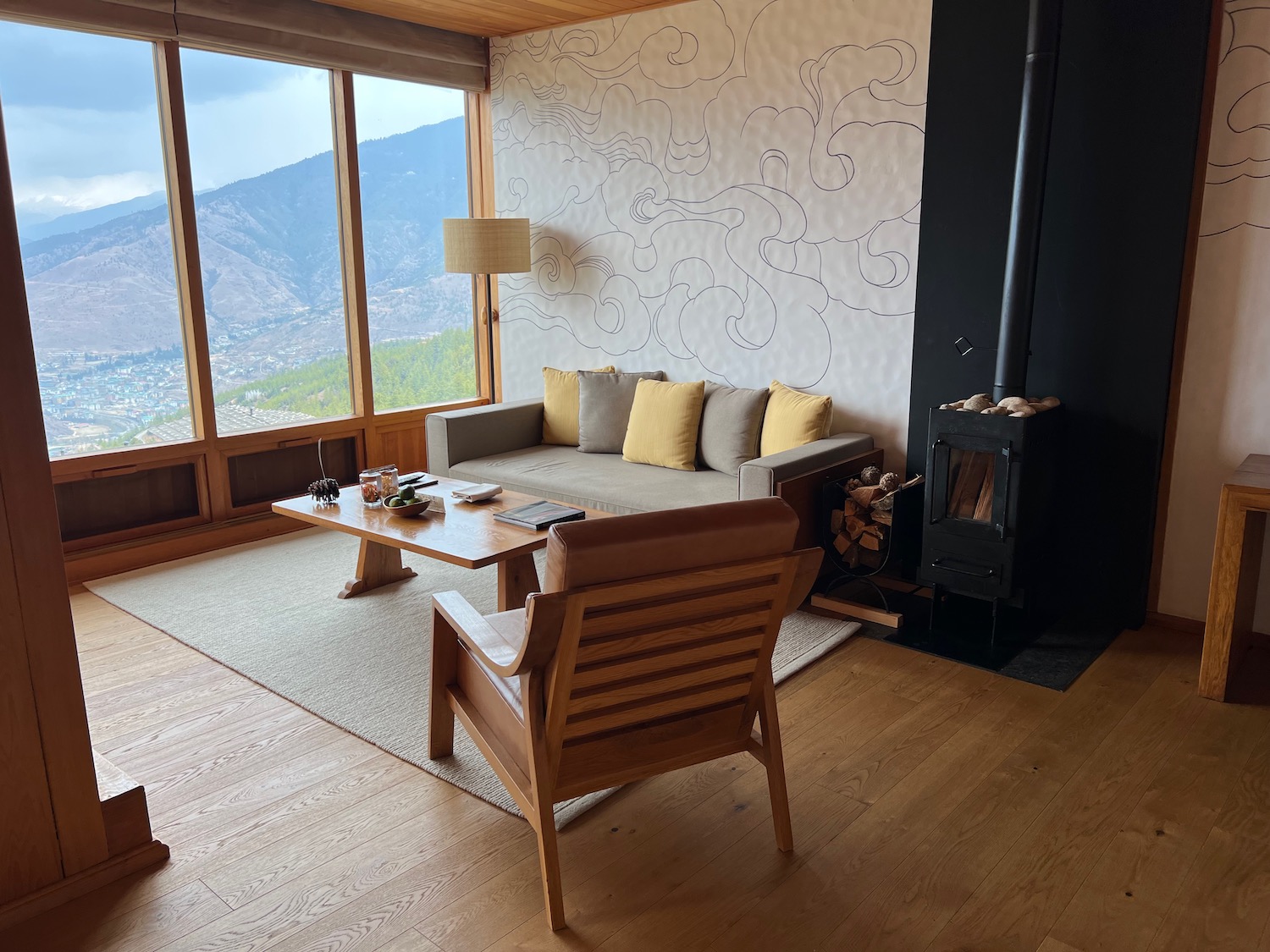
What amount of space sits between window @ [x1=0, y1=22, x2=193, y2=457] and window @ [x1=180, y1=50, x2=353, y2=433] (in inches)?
9.1

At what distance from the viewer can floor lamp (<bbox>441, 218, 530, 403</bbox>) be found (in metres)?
5.05

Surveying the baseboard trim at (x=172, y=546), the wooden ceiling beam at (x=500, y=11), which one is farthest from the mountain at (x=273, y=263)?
the baseboard trim at (x=172, y=546)

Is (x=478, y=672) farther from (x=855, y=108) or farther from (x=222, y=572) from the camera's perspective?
(x=855, y=108)

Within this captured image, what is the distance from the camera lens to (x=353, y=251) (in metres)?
5.18

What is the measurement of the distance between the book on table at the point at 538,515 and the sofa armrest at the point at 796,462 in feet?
2.16

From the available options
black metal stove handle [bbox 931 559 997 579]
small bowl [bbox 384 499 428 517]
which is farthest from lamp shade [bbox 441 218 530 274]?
black metal stove handle [bbox 931 559 997 579]

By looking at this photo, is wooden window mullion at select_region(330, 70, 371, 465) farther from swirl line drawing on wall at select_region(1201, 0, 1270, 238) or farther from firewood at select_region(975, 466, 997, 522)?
swirl line drawing on wall at select_region(1201, 0, 1270, 238)

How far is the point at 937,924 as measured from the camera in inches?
78.8

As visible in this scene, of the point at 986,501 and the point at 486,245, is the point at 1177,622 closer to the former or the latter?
the point at 986,501

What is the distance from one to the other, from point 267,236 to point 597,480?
7.25 ft

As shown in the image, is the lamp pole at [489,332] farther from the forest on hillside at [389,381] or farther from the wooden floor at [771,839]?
the wooden floor at [771,839]

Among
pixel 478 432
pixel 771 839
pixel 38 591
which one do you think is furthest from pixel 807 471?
pixel 38 591

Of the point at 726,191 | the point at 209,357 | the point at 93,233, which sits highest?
the point at 726,191

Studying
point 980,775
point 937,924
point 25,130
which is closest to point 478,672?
point 937,924
